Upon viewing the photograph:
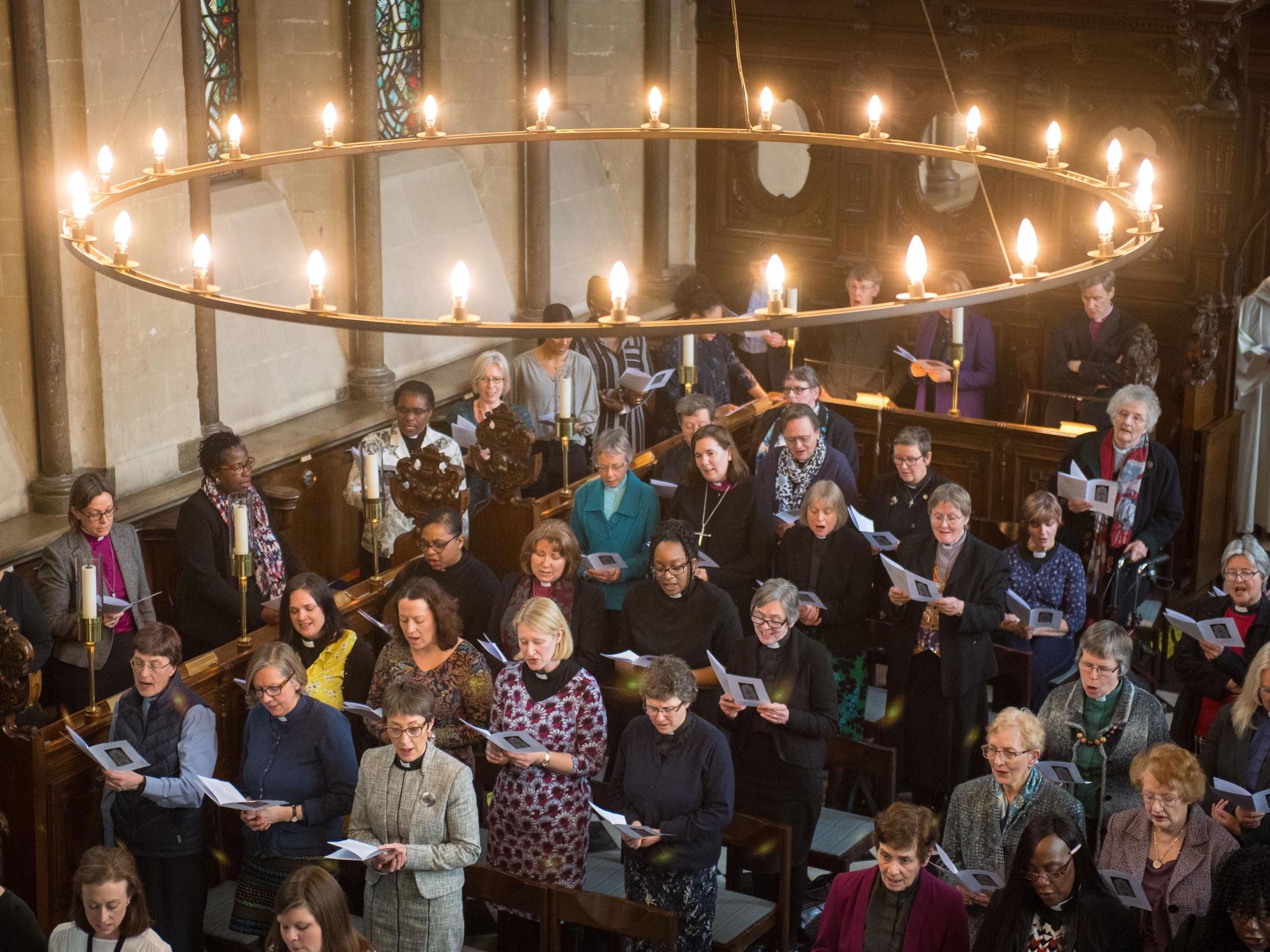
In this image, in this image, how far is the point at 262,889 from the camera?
6.83 meters

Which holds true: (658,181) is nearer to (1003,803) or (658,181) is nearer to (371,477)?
(371,477)

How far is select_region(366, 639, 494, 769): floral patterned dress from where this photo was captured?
288 inches

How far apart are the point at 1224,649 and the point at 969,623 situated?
102cm

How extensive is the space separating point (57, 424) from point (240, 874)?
124 inches

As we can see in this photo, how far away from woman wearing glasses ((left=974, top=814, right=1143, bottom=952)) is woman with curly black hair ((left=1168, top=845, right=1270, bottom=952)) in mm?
233

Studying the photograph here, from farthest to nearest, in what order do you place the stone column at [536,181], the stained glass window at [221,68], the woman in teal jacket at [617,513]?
the stone column at [536,181] → the stained glass window at [221,68] → the woman in teal jacket at [617,513]

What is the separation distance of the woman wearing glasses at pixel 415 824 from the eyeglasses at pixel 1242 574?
3.24 meters

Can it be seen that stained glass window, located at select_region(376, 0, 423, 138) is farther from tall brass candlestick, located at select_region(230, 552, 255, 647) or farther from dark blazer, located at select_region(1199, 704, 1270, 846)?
dark blazer, located at select_region(1199, 704, 1270, 846)

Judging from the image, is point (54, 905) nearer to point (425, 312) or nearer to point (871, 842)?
point (871, 842)

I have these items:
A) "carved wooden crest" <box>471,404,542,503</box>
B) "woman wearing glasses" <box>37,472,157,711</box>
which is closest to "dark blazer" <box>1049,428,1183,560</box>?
"carved wooden crest" <box>471,404,542,503</box>

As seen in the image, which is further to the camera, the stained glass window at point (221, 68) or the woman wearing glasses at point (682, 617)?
the stained glass window at point (221, 68)

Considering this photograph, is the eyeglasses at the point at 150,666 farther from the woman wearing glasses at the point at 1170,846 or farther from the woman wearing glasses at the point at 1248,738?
the woman wearing glasses at the point at 1248,738

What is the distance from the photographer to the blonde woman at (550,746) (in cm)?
698

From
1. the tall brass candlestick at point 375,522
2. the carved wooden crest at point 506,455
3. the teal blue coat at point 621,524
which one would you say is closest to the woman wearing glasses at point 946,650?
the teal blue coat at point 621,524
